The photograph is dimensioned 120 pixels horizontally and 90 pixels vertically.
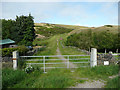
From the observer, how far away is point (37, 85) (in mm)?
4691

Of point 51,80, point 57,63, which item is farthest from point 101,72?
point 51,80

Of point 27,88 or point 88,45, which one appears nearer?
point 27,88

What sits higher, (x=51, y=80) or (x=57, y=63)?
(x=57, y=63)

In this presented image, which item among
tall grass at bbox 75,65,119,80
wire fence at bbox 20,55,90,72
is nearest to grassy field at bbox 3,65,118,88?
tall grass at bbox 75,65,119,80

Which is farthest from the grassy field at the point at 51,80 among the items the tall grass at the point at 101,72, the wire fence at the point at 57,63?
the wire fence at the point at 57,63

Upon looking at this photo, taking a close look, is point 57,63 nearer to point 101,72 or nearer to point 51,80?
point 51,80

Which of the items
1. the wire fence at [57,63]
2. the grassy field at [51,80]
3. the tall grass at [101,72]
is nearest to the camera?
the grassy field at [51,80]

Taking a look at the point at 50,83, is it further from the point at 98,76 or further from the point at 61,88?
the point at 98,76

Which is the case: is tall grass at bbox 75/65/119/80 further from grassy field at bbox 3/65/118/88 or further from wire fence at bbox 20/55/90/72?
wire fence at bbox 20/55/90/72

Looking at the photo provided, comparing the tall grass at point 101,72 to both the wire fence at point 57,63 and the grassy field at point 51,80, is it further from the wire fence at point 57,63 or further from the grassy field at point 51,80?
the wire fence at point 57,63

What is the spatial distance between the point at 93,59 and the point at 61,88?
11.5ft

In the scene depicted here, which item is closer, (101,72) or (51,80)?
(51,80)

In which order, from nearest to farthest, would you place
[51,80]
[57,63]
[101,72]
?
[51,80]
[101,72]
[57,63]

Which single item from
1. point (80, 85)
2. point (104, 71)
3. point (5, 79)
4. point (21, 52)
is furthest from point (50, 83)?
point (21, 52)
